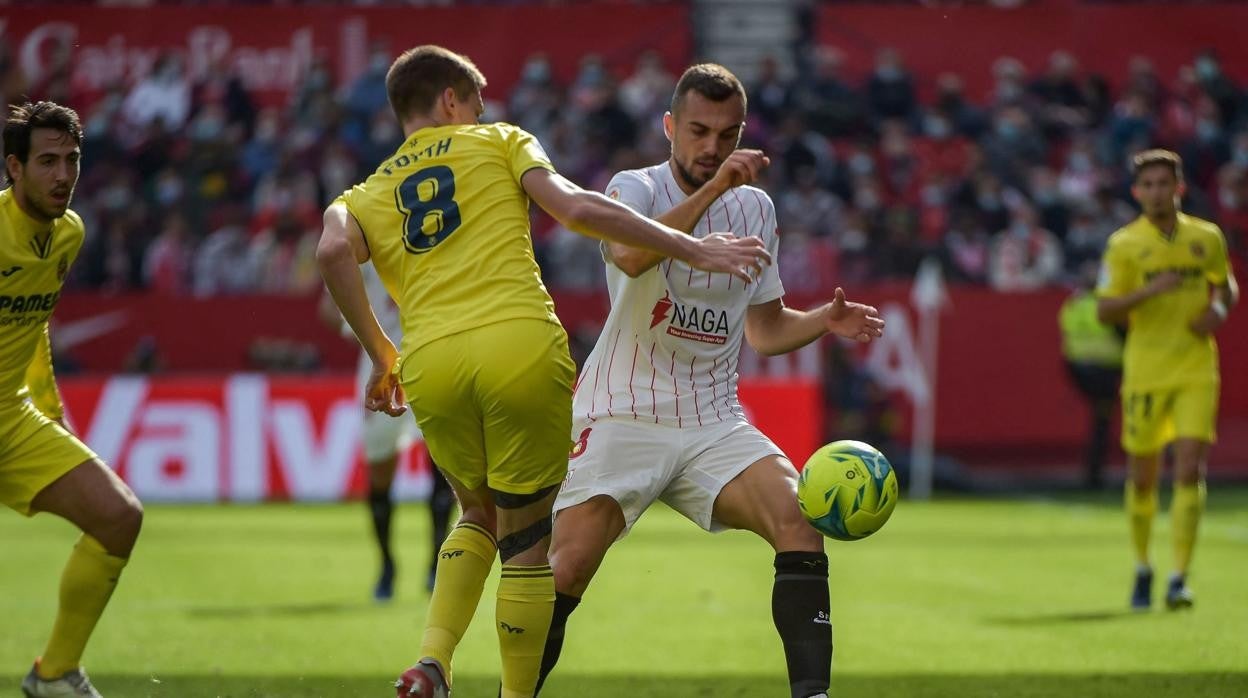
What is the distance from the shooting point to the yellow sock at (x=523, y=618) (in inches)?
233

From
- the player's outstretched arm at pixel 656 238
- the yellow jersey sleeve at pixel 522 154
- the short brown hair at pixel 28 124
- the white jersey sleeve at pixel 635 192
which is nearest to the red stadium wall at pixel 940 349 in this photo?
the short brown hair at pixel 28 124

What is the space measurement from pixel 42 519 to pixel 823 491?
13.3 m

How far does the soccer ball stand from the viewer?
6.25 m

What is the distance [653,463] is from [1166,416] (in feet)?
18.8

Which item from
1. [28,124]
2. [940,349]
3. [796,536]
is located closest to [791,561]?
[796,536]

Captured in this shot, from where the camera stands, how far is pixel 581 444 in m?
6.57

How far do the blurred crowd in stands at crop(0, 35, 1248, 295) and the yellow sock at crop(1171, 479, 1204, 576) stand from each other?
10.4 m

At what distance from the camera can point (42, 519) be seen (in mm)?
17734

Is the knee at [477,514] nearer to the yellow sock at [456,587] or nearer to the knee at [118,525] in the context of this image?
the yellow sock at [456,587]

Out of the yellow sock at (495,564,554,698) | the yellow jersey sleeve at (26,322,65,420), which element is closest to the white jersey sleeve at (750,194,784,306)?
the yellow sock at (495,564,554,698)

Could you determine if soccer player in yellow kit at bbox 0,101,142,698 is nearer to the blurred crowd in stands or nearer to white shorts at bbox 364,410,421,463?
white shorts at bbox 364,410,421,463

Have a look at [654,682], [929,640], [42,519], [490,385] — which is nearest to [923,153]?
[42,519]

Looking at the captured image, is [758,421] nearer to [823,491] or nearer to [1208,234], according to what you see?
[1208,234]

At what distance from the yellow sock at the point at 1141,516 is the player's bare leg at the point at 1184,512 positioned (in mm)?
196
